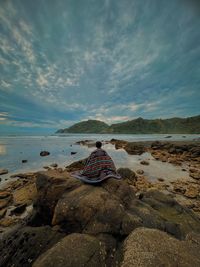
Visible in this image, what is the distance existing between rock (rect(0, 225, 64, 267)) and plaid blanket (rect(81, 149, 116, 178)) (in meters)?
2.32

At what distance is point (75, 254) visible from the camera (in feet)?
8.52

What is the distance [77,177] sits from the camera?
5816 millimetres

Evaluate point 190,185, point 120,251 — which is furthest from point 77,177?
point 190,185

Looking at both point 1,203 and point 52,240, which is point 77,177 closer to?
point 52,240

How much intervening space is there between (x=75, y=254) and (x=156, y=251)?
1.44 metres

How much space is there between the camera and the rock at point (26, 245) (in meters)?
3.18

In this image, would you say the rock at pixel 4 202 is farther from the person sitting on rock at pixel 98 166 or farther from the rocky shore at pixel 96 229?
the person sitting on rock at pixel 98 166

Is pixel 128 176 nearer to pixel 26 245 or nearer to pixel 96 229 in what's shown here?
pixel 96 229

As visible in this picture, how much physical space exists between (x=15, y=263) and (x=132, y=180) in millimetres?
7967

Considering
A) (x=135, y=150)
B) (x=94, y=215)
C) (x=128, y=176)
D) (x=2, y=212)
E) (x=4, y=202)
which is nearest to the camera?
(x=94, y=215)

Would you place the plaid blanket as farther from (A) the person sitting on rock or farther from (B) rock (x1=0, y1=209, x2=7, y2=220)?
(B) rock (x1=0, y1=209, x2=7, y2=220)

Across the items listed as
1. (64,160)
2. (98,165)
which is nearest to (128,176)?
(98,165)

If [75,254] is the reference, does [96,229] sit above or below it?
below

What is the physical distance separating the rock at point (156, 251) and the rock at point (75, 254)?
0.53 metres
